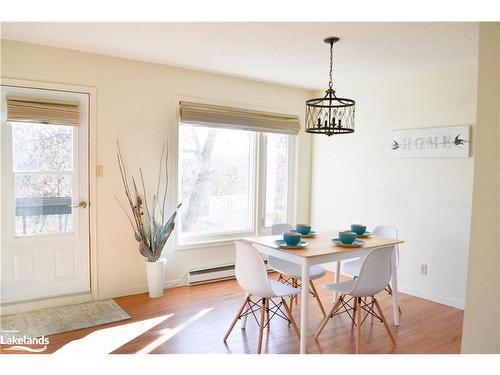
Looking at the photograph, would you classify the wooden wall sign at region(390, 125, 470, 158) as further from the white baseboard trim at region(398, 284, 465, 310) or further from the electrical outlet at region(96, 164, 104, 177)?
the electrical outlet at region(96, 164, 104, 177)

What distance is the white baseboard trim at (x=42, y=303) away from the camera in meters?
3.38

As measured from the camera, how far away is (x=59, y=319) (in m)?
3.28

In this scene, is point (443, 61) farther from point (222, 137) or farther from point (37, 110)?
point (37, 110)

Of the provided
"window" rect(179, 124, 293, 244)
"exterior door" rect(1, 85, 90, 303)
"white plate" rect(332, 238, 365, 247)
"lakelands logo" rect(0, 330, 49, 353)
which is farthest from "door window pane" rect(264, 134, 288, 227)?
"lakelands logo" rect(0, 330, 49, 353)

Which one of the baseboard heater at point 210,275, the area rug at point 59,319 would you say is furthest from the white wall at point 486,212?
the baseboard heater at point 210,275

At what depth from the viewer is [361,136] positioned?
15.4 ft

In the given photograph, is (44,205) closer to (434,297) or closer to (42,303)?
(42,303)

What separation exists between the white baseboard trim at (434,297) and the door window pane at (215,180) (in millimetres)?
1952

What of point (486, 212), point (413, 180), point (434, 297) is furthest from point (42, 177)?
point (434, 297)

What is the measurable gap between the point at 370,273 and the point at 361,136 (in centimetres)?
232

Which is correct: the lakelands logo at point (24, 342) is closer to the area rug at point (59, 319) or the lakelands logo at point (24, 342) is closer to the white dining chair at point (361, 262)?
the area rug at point (59, 319)

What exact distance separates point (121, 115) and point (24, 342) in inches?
83.7

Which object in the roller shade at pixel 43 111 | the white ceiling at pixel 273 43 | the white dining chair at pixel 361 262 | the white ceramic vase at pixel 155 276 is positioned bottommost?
the white ceramic vase at pixel 155 276

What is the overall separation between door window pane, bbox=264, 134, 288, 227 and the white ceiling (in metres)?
1.12
